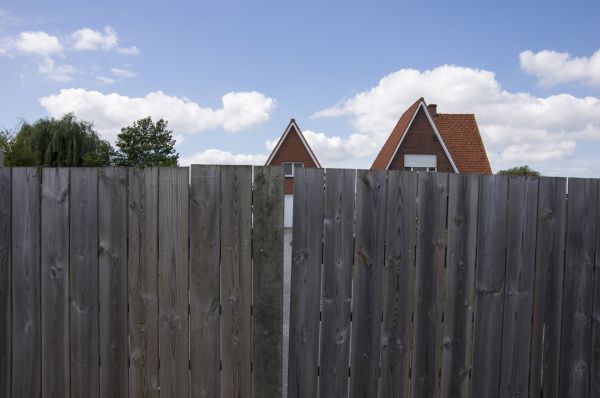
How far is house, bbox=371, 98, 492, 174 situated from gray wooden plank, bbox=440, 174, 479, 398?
23.0 meters

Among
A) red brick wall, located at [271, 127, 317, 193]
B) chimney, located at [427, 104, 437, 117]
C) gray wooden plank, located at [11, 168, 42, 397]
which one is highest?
chimney, located at [427, 104, 437, 117]

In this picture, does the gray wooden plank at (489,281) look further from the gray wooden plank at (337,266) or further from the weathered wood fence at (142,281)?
the weathered wood fence at (142,281)

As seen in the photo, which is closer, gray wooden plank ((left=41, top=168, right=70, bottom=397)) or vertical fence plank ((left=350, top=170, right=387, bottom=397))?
vertical fence plank ((left=350, top=170, right=387, bottom=397))

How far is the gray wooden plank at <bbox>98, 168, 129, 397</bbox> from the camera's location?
9.36 feet

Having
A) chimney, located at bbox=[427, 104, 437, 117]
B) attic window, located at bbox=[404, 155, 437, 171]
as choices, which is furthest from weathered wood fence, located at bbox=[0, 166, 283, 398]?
chimney, located at bbox=[427, 104, 437, 117]

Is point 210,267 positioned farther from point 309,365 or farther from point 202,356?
point 309,365

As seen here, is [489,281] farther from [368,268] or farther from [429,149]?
[429,149]

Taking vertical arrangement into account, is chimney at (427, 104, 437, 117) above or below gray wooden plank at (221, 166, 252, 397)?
above

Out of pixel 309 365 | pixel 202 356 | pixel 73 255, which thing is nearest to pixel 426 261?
pixel 309 365

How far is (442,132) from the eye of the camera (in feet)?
91.0

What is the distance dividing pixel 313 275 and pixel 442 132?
2679cm

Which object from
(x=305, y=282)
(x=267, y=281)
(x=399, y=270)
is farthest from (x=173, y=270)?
(x=399, y=270)

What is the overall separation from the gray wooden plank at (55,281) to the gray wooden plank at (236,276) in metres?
1.06

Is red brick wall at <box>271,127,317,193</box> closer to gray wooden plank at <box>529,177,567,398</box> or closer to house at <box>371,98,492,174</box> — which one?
house at <box>371,98,492,174</box>
